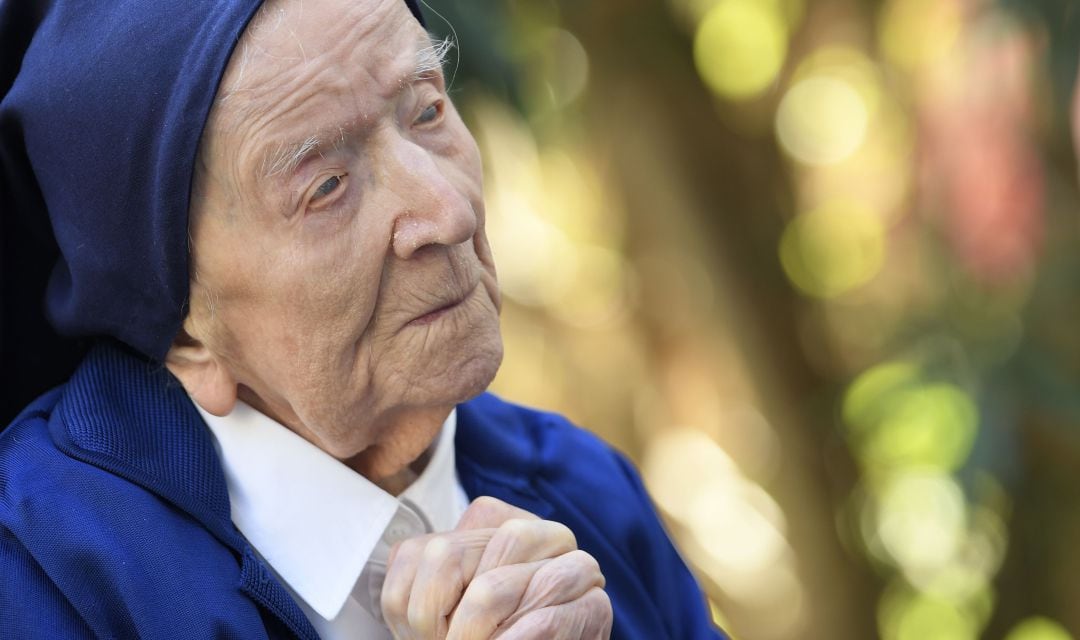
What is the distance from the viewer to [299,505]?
5.40 feet

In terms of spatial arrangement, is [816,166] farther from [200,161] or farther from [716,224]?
[200,161]

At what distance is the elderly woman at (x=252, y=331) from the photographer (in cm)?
147

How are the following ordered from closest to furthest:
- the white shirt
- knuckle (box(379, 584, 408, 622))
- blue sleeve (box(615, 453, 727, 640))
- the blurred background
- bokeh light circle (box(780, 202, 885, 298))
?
1. knuckle (box(379, 584, 408, 622))
2. the white shirt
3. blue sleeve (box(615, 453, 727, 640))
4. the blurred background
5. bokeh light circle (box(780, 202, 885, 298))

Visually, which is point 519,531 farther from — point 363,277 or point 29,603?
point 29,603

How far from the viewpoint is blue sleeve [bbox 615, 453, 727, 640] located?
1.94 meters

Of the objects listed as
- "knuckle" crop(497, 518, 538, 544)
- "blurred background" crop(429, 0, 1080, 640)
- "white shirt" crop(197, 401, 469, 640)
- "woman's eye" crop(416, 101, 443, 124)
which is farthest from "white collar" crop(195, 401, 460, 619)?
"blurred background" crop(429, 0, 1080, 640)

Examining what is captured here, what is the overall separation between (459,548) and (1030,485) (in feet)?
10.2

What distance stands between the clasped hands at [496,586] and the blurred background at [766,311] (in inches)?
93.9

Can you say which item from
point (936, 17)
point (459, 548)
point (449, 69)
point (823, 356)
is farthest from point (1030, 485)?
point (459, 548)

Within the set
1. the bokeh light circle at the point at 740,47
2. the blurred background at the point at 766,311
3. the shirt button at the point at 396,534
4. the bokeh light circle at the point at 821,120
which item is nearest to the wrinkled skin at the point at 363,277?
the shirt button at the point at 396,534

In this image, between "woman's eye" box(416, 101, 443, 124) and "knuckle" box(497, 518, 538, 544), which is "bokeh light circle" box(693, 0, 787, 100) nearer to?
"woman's eye" box(416, 101, 443, 124)

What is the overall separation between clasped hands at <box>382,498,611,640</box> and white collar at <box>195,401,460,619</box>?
0.10m

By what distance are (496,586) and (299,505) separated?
0.33m

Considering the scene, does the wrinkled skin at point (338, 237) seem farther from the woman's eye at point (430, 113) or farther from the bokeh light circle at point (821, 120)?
the bokeh light circle at point (821, 120)
